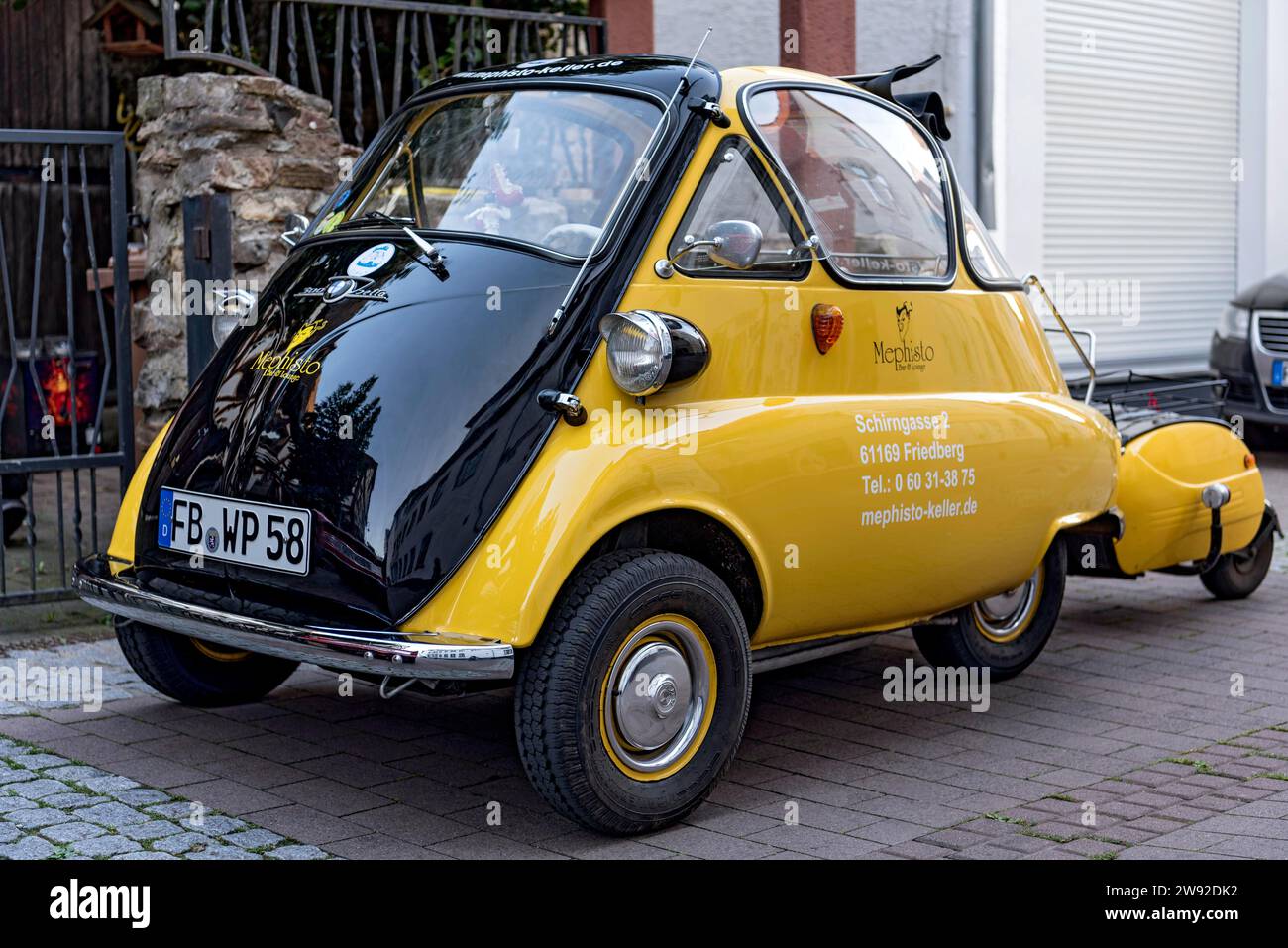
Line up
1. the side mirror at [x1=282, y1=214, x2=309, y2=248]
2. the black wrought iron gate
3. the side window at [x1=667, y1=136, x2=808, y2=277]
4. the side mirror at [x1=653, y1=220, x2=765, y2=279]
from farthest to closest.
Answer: the black wrought iron gate < the side mirror at [x1=282, y1=214, x2=309, y2=248] < the side window at [x1=667, y1=136, x2=808, y2=277] < the side mirror at [x1=653, y1=220, x2=765, y2=279]

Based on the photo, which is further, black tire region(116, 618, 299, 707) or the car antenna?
black tire region(116, 618, 299, 707)

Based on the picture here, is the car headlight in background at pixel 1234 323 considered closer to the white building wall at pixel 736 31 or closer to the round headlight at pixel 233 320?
the white building wall at pixel 736 31

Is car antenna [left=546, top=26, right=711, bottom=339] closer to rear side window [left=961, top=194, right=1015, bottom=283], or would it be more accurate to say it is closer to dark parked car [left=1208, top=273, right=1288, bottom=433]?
rear side window [left=961, top=194, right=1015, bottom=283]

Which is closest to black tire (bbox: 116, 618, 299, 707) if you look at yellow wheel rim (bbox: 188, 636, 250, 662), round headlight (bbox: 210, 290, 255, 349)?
yellow wheel rim (bbox: 188, 636, 250, 662)

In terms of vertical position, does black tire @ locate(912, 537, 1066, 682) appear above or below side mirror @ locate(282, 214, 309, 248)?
below

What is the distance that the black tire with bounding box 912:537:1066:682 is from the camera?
19.7 feet

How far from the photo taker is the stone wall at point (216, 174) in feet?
24.8

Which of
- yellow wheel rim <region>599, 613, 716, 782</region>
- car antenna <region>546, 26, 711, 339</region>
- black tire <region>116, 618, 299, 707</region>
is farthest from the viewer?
black tire <region>116, 618, 299, 707</region>

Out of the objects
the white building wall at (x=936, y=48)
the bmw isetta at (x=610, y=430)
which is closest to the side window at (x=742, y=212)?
the bmw isetta at (x=610, y=430)

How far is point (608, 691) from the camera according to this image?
440cm

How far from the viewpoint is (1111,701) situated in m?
6.04

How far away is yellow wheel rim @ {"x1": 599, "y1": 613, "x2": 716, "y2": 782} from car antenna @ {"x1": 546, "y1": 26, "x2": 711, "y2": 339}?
90 centimetres

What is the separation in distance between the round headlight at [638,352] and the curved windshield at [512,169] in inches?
13.0
